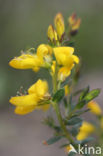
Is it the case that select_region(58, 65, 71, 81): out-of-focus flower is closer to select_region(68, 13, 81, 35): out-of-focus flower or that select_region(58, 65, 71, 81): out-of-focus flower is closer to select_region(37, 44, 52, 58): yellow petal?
select_region(37, 44, 52, 58): yellow petal

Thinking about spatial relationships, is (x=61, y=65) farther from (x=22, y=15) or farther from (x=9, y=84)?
(x=22, y=15)

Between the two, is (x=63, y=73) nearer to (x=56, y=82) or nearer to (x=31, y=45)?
(x=56, y=82)

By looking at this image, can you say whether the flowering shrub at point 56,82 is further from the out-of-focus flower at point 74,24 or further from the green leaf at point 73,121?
the out-of-focus flower at point 74,24

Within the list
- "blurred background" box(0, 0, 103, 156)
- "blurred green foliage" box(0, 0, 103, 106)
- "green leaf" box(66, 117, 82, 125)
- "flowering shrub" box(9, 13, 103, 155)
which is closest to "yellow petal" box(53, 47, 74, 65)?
"flowering shrub" box(9, 13, 103, 155)

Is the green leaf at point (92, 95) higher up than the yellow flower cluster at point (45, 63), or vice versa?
the yellow flower cluster at point (45, 63)

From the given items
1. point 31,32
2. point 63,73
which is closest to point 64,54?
point 63,73

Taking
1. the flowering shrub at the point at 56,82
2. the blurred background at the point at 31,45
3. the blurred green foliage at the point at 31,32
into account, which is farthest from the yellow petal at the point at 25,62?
the blurred green foliage at the point at 31,32

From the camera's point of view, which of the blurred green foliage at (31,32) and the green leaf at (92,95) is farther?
the blurred green foliage at (31,32)
